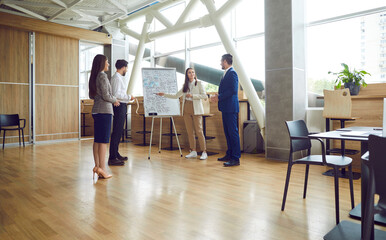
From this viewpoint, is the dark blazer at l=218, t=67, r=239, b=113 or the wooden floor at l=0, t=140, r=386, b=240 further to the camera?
the dark blazer at l=218, t=67, r=239, b=113

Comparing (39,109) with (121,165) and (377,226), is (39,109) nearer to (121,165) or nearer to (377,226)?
(121,165)

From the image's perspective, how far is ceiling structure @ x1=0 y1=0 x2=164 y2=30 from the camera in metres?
7.30

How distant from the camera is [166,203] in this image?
105 inches

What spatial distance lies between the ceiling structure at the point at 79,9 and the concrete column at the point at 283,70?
416cm

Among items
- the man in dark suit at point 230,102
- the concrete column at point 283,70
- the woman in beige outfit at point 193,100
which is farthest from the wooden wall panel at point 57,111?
the concrete column at point 283,70

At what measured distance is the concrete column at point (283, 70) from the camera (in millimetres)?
4695

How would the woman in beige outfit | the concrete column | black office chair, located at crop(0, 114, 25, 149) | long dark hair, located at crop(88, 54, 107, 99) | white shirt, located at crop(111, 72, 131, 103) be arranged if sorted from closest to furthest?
long dark hair, located at crop(88, 54, 107, 99) < white shirt, located at crop(111, 72, 131, 103) < the concrete column < the woman in beige outfit < black office chair, located at crop(0, 114, 25, 149)

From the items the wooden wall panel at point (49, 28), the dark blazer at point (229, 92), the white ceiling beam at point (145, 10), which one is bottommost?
the dark blazer at point (229, 92)

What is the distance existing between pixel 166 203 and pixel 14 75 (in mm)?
6597

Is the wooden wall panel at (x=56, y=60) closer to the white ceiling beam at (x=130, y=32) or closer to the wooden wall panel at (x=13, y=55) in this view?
the wooden wall panel at (x=13, y=55)

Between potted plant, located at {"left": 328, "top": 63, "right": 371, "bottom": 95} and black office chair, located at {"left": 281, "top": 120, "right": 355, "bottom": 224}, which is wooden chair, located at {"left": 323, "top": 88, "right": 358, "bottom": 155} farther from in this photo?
black office chair, located at {"left": 281, "top": 120, "right": 355, "bottom": 224}

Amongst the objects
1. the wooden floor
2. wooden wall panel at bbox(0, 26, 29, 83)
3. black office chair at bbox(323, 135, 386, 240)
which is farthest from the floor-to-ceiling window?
wooden wall panel at bbox(0, 26, 29, 83)

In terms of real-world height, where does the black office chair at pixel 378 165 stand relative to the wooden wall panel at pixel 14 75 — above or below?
below

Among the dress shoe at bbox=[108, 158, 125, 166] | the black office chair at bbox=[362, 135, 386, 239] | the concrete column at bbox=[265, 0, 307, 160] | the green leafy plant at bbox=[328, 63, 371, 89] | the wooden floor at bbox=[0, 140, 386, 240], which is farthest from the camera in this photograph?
the concrete column at bbox=[265, 0, 307, 160]
